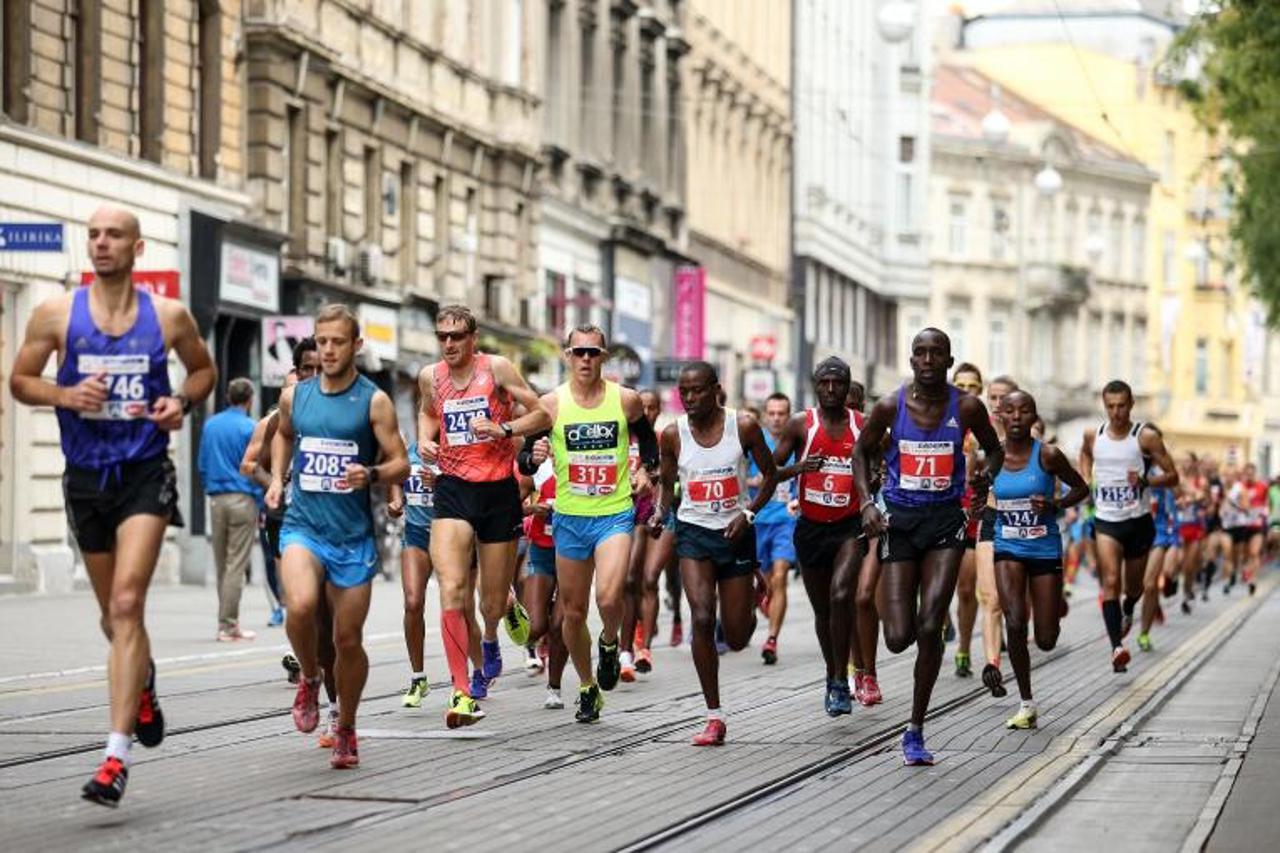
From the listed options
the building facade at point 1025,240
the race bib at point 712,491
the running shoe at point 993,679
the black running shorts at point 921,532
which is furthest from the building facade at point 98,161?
the building facade at point 1025,240

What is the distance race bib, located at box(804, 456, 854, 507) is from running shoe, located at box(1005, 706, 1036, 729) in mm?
1867

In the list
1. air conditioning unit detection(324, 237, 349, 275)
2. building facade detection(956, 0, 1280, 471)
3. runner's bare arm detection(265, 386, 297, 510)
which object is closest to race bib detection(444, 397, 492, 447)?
runner's bare arm detection(265, 386, 297, 510)

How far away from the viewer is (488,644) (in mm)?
17328

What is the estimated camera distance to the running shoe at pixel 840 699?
1575 centimetres

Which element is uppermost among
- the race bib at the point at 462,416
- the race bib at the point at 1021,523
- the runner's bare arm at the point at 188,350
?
the runner's bare arm at the point at 188,350

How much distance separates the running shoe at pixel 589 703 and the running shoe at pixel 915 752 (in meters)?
2.41

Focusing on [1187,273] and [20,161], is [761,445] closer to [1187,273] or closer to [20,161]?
[20,161]

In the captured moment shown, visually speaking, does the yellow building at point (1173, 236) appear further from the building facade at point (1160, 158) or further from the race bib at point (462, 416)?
the race bib at point (462, 416)

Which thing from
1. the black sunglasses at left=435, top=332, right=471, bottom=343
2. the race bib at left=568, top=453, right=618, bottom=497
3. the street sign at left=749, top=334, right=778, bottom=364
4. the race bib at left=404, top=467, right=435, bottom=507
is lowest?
the race bib at left=404, top=467, right=435, bottom=507

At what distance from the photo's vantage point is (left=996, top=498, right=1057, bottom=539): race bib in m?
17.1

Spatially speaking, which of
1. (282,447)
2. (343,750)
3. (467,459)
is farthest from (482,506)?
(343,750)

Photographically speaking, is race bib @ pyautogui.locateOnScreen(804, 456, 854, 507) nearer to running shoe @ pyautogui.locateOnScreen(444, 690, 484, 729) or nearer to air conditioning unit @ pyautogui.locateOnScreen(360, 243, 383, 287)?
running shoe @ pyautogui.locateOnScreen(444, 690, 484, 729)

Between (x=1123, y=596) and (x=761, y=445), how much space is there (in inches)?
298

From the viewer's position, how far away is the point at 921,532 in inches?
537
